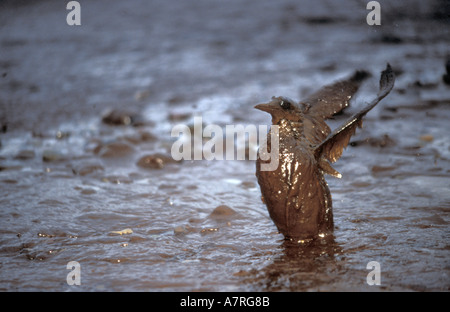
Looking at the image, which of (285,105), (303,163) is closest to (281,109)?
(285,105)

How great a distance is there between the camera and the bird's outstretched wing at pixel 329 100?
3320 mm

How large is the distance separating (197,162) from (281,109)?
2151mm

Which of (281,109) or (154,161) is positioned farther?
(154,161)

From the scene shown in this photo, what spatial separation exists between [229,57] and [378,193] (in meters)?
4.71

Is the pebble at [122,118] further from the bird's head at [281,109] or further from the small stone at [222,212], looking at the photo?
the bird's head at [281,109]

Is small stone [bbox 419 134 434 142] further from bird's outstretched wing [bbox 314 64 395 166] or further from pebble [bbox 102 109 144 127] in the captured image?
pebble [bbox 102 109 144 127]

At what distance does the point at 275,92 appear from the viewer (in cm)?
692

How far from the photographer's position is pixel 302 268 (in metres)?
3.05

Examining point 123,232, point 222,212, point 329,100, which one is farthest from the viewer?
point 222,212

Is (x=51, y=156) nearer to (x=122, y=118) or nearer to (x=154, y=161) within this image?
(x=154, y=161)

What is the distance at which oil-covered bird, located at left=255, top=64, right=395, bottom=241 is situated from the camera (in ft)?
10.1

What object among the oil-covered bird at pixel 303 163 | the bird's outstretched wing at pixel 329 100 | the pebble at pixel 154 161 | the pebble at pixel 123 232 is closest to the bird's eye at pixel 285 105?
the oil-covered bird at pixel 303 163

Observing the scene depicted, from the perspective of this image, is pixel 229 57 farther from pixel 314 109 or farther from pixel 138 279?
pixel 138 279

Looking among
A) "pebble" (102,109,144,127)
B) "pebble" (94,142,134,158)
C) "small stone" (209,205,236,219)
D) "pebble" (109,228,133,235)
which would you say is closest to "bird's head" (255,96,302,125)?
"small stone" (209,205,236,219)
